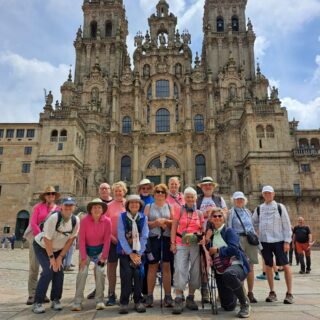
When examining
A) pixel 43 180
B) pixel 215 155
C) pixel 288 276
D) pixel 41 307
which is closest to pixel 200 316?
pixel 288 276

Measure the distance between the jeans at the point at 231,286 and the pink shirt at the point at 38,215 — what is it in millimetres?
4066

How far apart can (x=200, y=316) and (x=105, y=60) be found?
4529 cm

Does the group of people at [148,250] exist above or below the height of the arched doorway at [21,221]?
below

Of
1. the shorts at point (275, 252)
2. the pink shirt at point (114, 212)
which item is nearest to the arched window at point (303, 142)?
the shorts at point (275, 252)

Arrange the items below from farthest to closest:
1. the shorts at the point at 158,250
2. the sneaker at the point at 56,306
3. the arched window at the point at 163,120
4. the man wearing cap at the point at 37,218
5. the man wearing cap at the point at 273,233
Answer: the arched window at the point at 163,120 → the man wearing cap at the point at 273,233 → the man wearing cap at the point at 37,218 → the shorts at the point at 158,250 → the sneaker at the point at 56,306

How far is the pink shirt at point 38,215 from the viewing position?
6.96 metres

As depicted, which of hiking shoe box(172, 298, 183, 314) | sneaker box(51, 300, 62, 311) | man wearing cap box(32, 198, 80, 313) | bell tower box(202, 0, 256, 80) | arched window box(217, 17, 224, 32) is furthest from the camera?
arched window box(217, 17, 224, 32)

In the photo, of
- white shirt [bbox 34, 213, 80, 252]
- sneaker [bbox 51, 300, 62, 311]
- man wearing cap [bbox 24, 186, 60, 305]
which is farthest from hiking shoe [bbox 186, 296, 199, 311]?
man wearing cap [bbox 24, 186, 60, 305]

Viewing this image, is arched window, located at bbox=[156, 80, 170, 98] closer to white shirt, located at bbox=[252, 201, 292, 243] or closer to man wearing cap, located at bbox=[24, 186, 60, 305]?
white shirt, located at bbox=[252, 201, 292, 243]

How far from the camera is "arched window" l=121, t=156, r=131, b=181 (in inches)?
1629

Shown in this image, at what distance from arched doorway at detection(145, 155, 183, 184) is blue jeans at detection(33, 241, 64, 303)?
3393 cm

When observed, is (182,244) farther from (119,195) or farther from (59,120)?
(59,120)

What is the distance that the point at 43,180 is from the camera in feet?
113

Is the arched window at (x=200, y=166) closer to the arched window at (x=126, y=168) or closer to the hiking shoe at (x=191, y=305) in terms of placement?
the arched window at (x=126, y=168)
